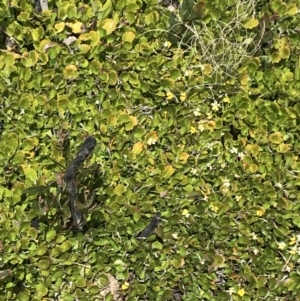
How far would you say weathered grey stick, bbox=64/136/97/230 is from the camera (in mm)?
2068

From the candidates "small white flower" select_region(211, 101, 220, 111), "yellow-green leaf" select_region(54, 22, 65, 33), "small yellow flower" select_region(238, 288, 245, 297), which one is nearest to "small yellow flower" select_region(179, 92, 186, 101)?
"small white flower" select_region(211, 101, 220, 111)

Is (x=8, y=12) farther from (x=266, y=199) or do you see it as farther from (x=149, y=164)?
(x=266, y=199)

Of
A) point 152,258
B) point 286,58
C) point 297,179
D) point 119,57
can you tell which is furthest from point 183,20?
point 152,258

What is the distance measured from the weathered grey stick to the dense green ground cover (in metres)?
0.04

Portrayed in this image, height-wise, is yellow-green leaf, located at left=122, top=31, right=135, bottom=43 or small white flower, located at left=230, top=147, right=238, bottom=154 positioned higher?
yellow-green leaf, located at left=122, top=31, right=135, bottom=43

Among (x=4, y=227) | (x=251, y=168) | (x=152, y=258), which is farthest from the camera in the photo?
(x=251, y=168)

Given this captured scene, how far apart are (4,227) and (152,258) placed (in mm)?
639

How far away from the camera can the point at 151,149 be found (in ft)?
8.61

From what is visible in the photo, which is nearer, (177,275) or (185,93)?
(177,275)

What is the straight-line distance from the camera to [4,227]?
2.31 metres

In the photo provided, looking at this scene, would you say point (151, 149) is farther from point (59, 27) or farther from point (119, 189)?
point (59, 27)

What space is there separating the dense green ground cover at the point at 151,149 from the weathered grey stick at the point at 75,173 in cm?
4

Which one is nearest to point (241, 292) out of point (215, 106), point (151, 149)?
point (151, 149)

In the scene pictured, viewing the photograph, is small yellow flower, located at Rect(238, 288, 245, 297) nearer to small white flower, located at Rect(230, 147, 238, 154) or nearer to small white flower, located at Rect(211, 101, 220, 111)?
small white flower, located at Rect(230, 147, 238, 154)
